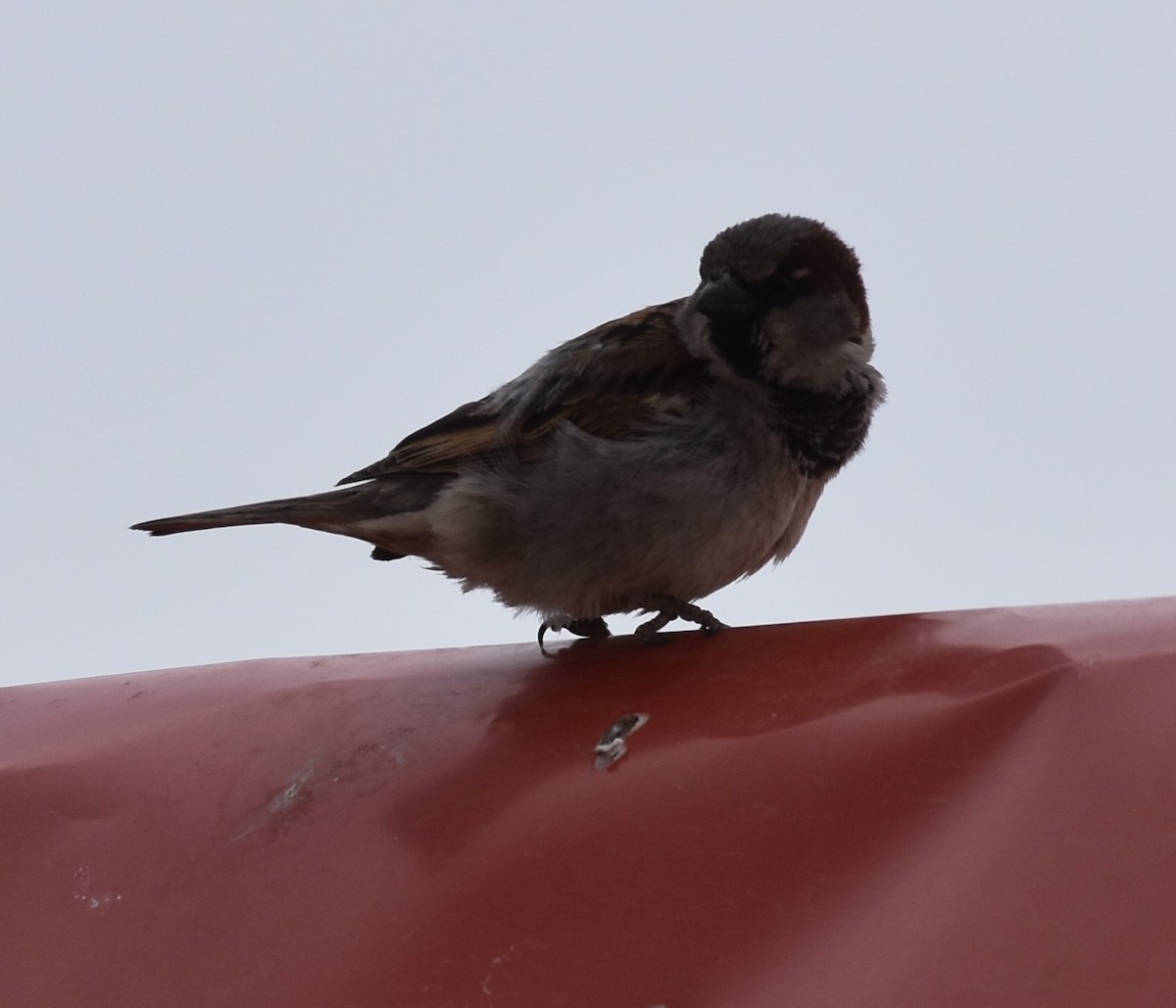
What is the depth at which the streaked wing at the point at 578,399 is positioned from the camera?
264 cm

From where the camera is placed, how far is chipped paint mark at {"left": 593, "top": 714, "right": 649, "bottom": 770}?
169cm

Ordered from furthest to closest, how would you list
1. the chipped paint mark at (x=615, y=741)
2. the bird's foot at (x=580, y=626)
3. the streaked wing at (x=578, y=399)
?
the bird's foot at (x=580, y=626) → the streaked wing at (x=578, y=399) → the chipped paint mark at (x=615, y=741)

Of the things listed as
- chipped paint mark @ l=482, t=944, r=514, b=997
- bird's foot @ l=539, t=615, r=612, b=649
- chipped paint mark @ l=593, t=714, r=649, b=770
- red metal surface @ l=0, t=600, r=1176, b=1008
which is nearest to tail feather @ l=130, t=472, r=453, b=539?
bird's foot @ l=539, t=615, r=612, b=649

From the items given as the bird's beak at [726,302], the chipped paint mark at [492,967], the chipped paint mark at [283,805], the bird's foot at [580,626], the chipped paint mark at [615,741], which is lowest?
the bird's foot at [580,626]

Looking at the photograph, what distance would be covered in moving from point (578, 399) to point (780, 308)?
40cm

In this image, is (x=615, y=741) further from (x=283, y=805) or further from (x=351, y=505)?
(x=351, y=505)

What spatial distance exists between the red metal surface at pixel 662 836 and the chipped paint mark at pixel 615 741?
0.02 meters

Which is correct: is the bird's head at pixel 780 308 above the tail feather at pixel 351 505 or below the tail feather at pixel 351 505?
above

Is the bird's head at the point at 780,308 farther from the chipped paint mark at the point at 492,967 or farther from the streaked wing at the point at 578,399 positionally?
the chipped paint mark at the point at 492,967

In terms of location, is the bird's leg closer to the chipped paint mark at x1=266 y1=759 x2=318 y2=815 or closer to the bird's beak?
the bird's beak

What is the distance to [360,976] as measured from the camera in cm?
154

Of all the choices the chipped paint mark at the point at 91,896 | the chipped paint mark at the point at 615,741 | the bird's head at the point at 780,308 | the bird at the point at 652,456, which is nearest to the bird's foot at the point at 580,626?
the bird at the point at 652,456

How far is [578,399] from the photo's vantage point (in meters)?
2.69

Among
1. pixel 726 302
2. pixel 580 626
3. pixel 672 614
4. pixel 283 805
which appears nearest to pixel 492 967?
pixel 283 805
